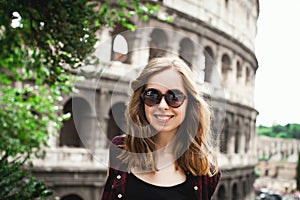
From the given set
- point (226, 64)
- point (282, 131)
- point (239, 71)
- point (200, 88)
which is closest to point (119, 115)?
point (200, 88)

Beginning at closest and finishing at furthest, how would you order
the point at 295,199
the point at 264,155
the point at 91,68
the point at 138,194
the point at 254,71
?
the point at 138,194, the point at 91,68, the point at 254,71, the point at 295,199, the point at 264,155

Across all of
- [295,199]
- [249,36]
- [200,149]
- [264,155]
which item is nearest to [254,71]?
[249,36]

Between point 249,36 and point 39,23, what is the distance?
17.0m

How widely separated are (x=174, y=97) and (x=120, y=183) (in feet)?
1.51

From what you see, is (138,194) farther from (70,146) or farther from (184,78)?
(70,146)

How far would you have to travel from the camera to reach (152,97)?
1921 mm

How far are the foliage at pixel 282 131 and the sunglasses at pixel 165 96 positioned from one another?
79.5 meters

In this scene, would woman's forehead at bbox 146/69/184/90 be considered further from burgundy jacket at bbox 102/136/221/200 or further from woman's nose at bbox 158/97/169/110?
burgundy jacket at bbox 102/136/221/200

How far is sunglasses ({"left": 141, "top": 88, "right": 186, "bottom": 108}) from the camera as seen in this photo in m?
1.91

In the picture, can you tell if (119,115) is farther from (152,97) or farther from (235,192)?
(235,192)

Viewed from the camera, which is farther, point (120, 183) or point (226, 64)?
point (226, 64)

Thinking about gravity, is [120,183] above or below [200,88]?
below

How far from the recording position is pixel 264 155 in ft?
183

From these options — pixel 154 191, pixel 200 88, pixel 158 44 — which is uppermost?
pixel 158 44
